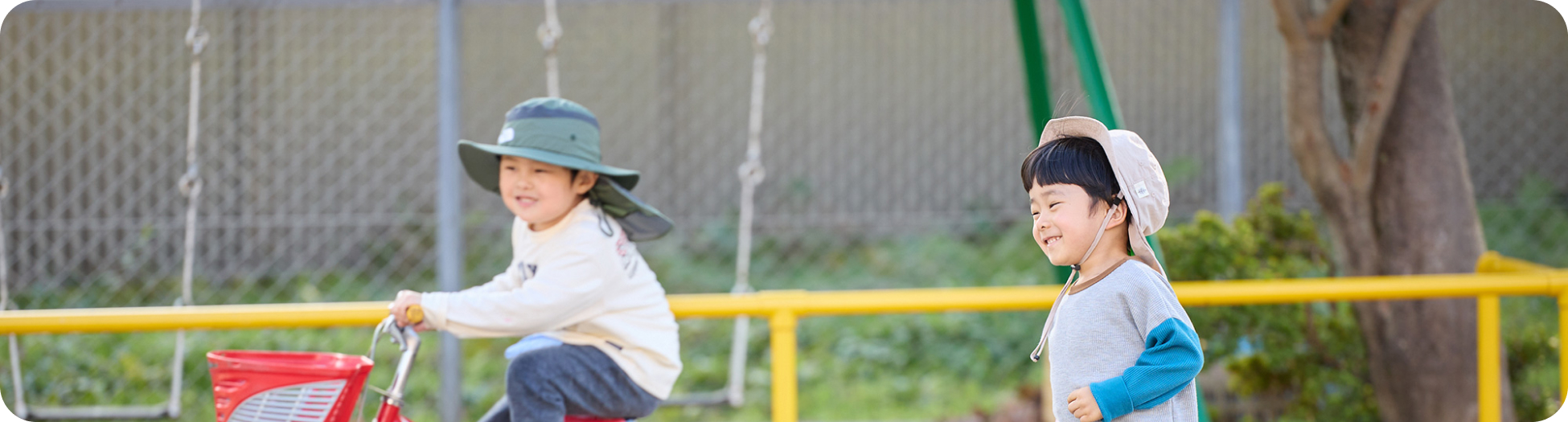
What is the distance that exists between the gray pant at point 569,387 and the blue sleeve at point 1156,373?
3.33 feet

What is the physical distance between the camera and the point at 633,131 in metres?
5.26

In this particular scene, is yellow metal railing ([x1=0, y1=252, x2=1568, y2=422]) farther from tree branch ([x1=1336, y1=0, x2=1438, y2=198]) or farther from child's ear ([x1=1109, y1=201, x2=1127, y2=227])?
child's ear ([x1=1109, y1=201, x2=1127, y2=227])

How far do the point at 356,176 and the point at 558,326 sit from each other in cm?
363

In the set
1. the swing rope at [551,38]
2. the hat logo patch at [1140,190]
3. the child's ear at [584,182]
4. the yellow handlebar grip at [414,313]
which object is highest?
the swing rope at [551,38]

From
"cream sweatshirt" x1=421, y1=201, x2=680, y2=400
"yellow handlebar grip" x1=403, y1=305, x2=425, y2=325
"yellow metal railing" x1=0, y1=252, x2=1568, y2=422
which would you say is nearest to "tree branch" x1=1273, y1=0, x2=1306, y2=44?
"yellow metal railing" x1=0, y1=252, x2=1568, y2=422

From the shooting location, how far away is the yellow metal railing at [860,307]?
7.08 feet

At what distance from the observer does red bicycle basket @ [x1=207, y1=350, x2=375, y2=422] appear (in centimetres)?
181

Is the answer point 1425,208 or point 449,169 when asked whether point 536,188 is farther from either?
point 1425,208

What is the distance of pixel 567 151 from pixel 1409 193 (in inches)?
99.5

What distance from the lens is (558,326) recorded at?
2.02 meters

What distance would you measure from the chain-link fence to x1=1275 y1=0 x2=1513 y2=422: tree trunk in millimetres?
1498

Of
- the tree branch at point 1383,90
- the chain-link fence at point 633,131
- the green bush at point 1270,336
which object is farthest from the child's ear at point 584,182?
the chain-link fence at point 633,131

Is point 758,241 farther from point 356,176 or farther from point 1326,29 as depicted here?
point 1326,29

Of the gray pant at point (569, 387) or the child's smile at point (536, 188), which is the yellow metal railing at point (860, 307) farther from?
the child's smile at point (536, 188)
